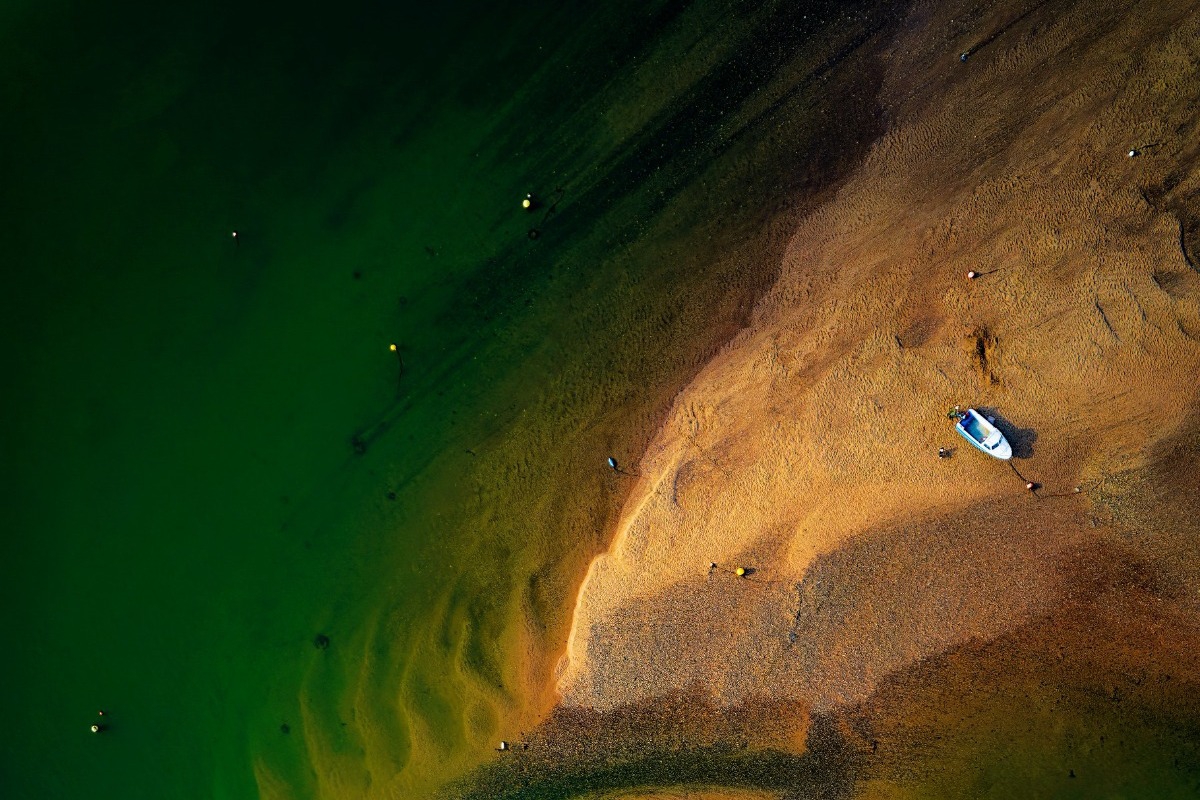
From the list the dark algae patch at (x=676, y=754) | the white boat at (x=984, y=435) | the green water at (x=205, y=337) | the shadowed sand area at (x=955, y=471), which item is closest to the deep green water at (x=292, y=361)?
the green water at (x=205, y=337)

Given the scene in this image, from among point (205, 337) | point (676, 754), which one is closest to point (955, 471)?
point (676, 754)

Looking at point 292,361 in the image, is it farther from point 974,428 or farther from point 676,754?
point 974,428

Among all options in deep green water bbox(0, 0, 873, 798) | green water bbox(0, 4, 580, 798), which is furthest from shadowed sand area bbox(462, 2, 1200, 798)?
green water bbox(0, 4, 580, 798)

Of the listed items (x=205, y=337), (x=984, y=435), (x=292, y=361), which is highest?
(x=205, y=337)

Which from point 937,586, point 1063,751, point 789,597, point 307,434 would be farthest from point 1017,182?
point 307,434

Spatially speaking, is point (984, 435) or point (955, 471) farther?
point (955, 471)
